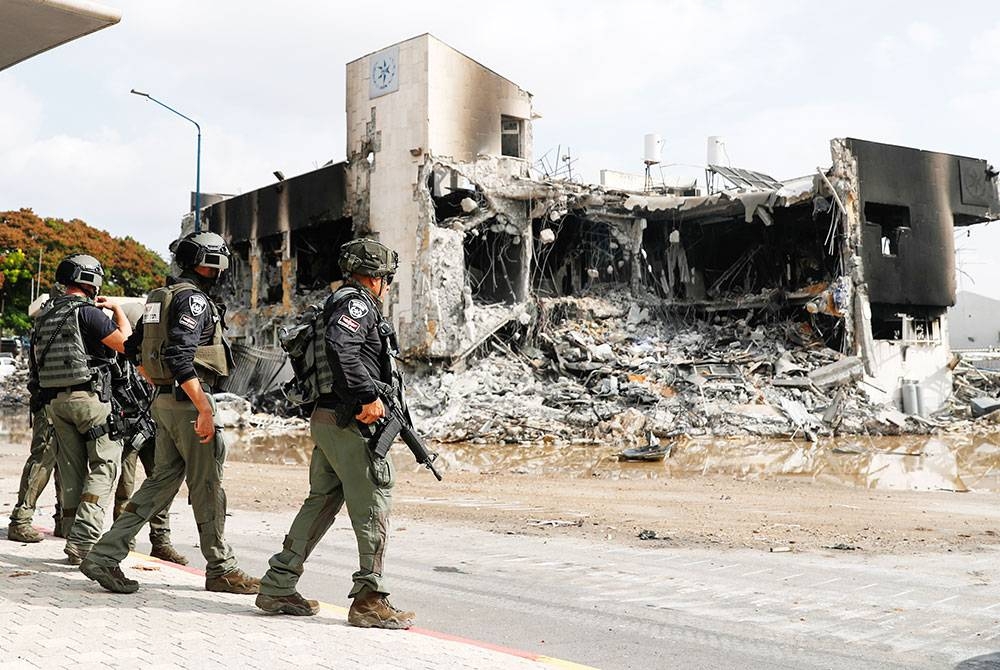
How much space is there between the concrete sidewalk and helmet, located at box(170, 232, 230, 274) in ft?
5.53

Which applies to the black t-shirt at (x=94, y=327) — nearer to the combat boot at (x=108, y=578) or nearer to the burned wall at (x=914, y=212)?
the combat boot at (x=108, y=578)

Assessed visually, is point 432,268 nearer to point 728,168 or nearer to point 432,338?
point 432,338

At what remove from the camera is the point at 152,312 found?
454 centimetres

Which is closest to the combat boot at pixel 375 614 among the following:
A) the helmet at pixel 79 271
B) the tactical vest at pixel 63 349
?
the tactical vest at pixel 63 349

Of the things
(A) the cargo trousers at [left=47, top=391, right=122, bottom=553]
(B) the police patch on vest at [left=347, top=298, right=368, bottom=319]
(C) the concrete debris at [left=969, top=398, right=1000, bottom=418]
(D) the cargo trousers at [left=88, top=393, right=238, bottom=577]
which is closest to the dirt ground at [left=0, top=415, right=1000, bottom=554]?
(A) the cargo trousers at [left=47, top=391, right=122, bottom=553]

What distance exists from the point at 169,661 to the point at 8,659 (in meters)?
0.53

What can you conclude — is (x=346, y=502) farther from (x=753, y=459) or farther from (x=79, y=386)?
(x=753, y=459)

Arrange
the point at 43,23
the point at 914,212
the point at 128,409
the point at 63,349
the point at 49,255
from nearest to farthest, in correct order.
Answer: the point at 43,23
the point at 63,349
the point at 128,409
the point at 914,212
the point at 49,255

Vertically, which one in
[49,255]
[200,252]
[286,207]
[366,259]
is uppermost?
[49,255]

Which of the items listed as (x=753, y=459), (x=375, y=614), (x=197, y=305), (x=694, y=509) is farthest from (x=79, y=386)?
(x=753, y=459)

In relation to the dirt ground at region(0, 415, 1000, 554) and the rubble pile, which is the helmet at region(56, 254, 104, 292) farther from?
the rubble pile

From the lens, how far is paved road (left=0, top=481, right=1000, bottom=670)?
389 centimetres

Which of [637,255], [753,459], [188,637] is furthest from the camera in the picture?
[637,255]

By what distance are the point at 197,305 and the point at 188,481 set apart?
90 centimetres
